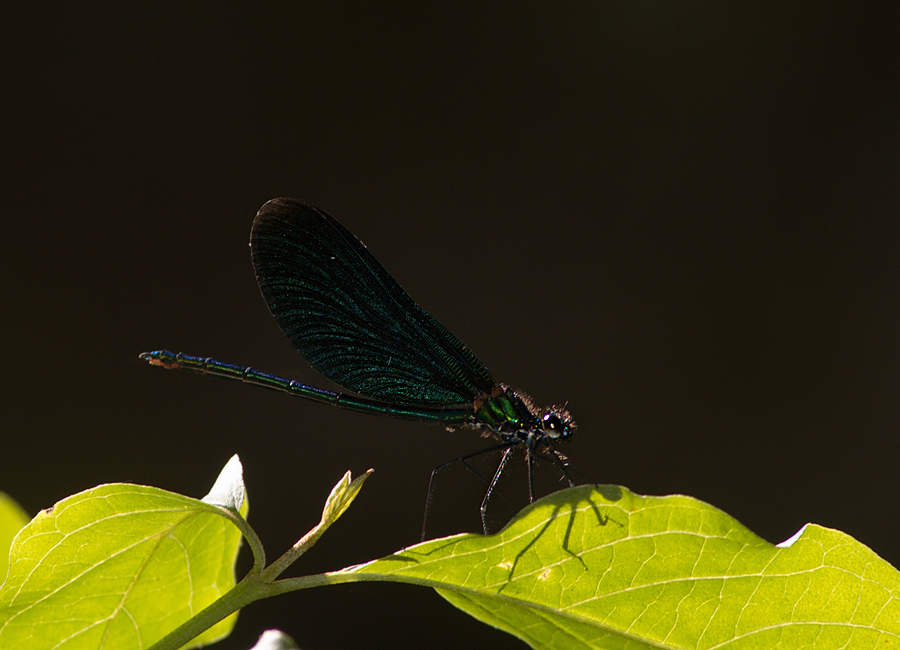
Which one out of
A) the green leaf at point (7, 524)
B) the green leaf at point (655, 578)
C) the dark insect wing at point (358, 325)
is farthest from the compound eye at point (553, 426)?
the green leaf at point (7, 524)

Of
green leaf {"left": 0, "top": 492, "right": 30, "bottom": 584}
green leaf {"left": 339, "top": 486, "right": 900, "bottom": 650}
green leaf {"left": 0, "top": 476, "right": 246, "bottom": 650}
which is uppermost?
green leaf {"left": 0, "top": 492, "right": 30, "bottom": 584}

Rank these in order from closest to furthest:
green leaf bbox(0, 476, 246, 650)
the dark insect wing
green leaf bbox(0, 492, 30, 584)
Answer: green leaf bbox(0, 476, 246, 650), green leaf bbox(0, 492, 30, 584), the dark insect wing

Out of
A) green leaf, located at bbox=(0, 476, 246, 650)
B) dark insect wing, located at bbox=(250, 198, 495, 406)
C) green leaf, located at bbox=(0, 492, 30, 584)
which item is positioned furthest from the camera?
dark insect wing, located at bbox=(250, 198, 495, 406)

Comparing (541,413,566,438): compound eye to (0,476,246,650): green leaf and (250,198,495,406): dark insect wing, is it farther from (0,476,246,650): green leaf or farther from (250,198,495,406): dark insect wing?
(0,476,246,650): green leaf

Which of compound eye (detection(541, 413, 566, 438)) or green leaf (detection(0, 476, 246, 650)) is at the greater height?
green leaf (detection(0, 476, 246, 650))

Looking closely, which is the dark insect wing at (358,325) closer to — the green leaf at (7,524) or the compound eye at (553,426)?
the compound eye at (553,426)

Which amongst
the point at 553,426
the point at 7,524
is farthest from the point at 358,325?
the point at 7,524

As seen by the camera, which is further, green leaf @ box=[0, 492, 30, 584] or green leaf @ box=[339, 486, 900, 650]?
green leaf @ box=[0, 492, 30, 584]

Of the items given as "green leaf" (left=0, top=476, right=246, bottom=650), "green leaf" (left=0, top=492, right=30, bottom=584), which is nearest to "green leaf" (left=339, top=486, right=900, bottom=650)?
"green leaf" (left=0, top=476, right=246, bottom=650)
